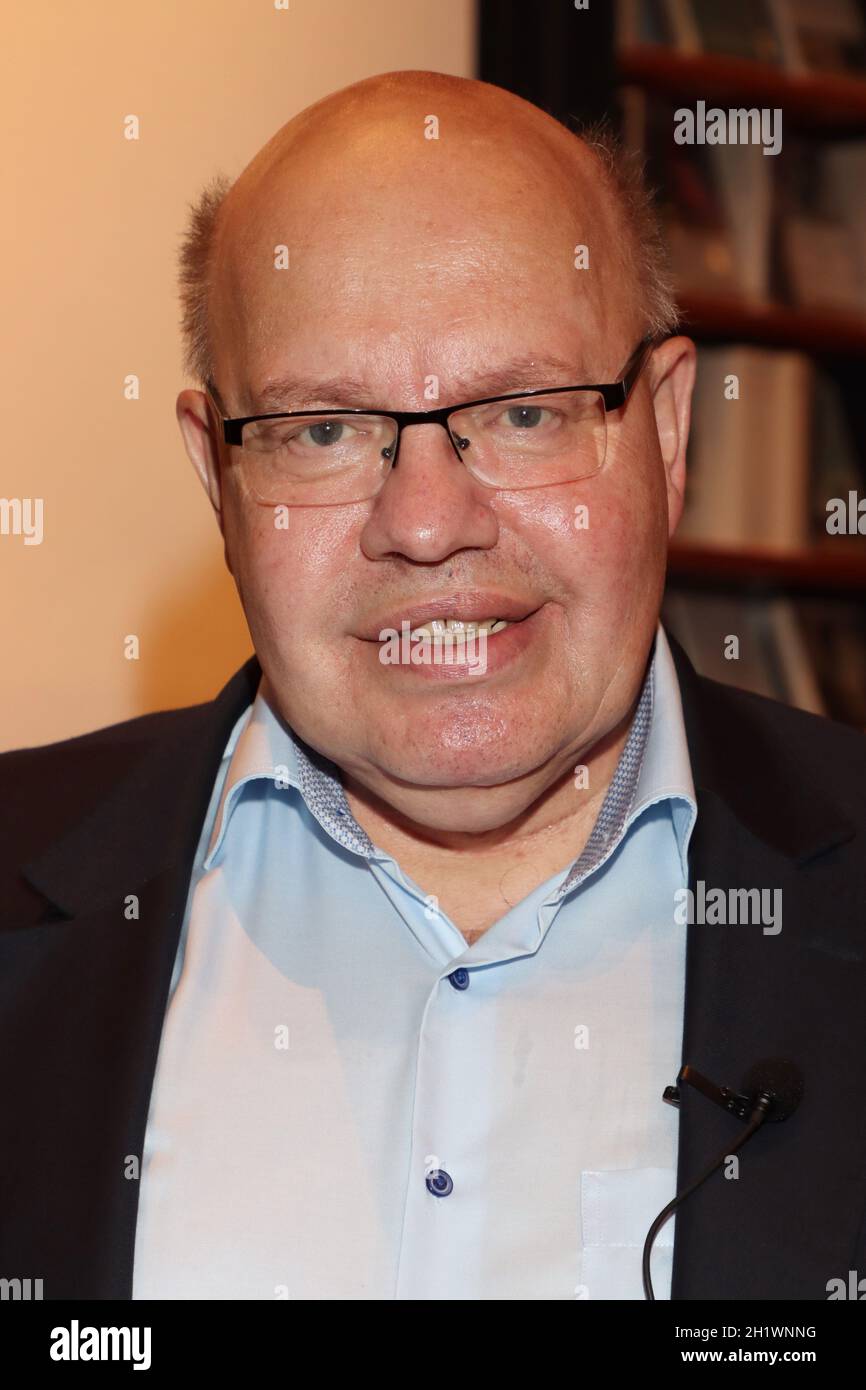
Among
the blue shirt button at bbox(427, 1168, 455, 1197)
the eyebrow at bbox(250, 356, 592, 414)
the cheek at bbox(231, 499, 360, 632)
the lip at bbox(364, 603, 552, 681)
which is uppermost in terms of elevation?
the eyebrow at bbox(250, 356, 592, 414)

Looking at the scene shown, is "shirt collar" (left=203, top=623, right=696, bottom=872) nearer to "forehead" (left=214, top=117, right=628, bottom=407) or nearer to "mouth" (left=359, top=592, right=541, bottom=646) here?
"mouth" (left=359, top=592, right=541, bottom=646)

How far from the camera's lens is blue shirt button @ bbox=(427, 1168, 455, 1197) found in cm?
146

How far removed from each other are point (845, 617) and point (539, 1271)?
2.09 metres

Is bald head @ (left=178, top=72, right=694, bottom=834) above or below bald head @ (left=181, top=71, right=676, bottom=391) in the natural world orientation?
below

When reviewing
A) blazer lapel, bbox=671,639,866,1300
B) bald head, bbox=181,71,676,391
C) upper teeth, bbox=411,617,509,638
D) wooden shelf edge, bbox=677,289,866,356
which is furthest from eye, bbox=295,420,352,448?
wooden shelf edge, bbox=677,289,866,356

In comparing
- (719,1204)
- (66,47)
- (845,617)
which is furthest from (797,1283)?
(845,617)

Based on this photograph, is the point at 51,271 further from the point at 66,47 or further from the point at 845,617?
the point at 845,617

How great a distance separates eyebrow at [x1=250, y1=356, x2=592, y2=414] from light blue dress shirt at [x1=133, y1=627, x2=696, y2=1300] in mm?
384

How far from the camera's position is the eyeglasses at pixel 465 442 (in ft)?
5.06

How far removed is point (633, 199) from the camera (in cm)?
176

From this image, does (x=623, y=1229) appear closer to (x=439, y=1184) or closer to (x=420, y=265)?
(x=439, y=1184)

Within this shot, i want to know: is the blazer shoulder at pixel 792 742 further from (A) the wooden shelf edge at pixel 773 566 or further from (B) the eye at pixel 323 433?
(A) the wooden shelf edge at pixel 773 566

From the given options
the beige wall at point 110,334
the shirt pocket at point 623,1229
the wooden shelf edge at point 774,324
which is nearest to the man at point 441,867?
the shirt pocket at point 623,1229

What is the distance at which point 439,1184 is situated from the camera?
1456 millimetres
